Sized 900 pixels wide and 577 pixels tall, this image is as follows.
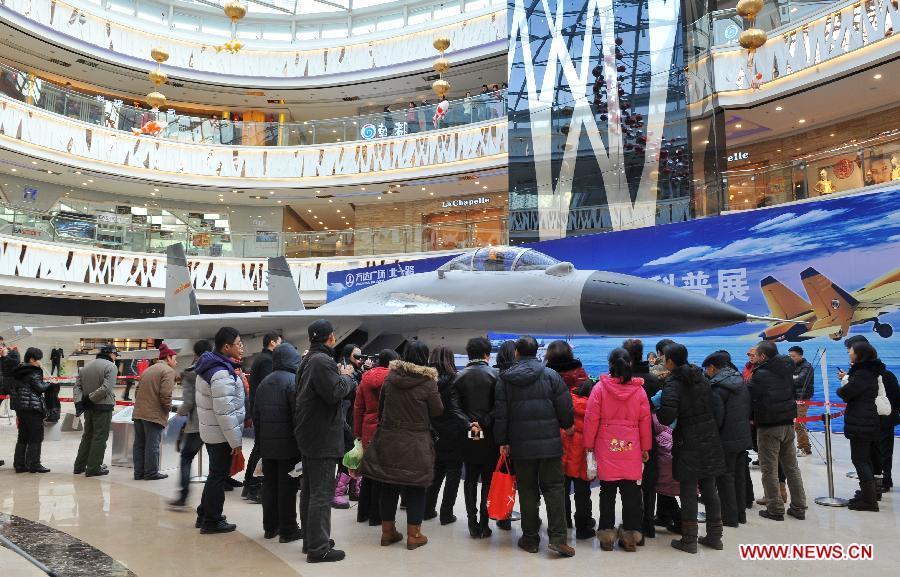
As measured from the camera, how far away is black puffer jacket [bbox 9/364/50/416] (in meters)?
7.38

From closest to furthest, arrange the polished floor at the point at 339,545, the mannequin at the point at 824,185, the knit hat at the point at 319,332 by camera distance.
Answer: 1. the polished floor at the point at 339,545
2. the knit hat at the point at 319,332
3. the mannequin at the point at 824,185

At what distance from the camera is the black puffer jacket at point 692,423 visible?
459cm

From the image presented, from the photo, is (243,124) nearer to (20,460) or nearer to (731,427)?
(20,460)

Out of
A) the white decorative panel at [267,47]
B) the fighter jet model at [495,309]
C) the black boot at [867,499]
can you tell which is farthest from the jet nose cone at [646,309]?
the white decorative panel at [267,47]

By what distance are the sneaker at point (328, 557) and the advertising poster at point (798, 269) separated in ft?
21.1

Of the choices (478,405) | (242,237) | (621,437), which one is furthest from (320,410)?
(242,237)

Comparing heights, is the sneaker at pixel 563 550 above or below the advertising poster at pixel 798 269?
below

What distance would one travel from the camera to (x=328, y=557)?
427cm

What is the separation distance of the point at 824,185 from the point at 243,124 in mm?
20542

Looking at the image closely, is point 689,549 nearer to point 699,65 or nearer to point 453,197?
point 699,65

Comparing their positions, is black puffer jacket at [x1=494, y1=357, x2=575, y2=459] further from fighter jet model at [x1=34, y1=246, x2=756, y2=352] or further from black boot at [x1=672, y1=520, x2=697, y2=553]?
fighter jet model at [x1=34, y1=246, x2=756, y2=352]

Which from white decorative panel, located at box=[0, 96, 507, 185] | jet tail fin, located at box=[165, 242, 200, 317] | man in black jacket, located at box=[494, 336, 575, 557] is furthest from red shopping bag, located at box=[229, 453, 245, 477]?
white decorative panel, located at box=[0, 96, 507, 185]

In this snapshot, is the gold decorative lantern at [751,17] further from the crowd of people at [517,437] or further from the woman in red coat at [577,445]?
the woman in red coat at [577,445]

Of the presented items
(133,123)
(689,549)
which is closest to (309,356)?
(689,549)
